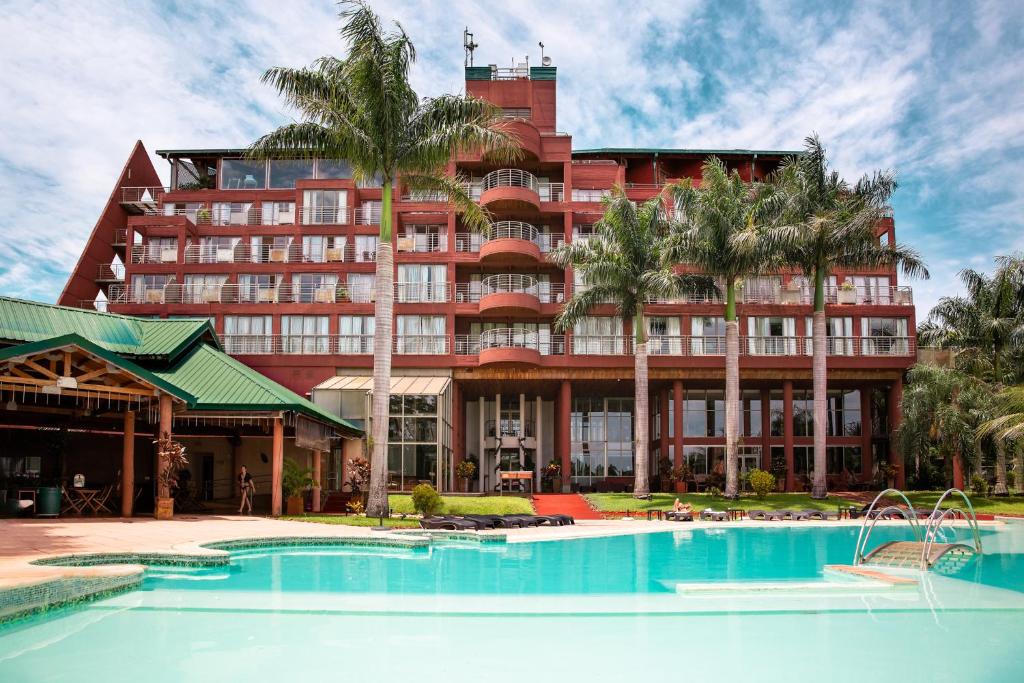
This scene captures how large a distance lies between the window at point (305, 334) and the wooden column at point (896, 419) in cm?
2770

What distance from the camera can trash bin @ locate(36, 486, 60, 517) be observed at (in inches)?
874

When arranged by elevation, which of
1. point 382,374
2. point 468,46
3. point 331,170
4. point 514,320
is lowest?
point 382,374

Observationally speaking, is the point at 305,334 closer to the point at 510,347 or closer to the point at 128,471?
the point at 510,347

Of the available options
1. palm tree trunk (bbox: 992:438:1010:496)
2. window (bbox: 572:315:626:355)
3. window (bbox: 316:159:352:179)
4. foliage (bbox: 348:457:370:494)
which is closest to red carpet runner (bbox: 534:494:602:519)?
foliage (bbox: 348:457:370:494)

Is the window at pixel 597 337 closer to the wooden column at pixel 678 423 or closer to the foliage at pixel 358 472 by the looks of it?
the wooden column at pixel 678 423

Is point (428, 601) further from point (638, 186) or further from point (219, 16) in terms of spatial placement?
point (638, 186)

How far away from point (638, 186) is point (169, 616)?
40.4 metres

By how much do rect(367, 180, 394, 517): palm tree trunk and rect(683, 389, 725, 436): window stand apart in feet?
80.1

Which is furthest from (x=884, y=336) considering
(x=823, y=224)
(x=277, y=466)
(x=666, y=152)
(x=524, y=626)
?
(x=524, y=626)

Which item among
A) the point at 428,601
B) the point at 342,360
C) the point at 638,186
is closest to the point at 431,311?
the point at 342,360

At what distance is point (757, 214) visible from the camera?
115 feet

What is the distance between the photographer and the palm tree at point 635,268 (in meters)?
34.9

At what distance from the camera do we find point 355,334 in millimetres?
42594

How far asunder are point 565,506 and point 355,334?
14.8 metres
